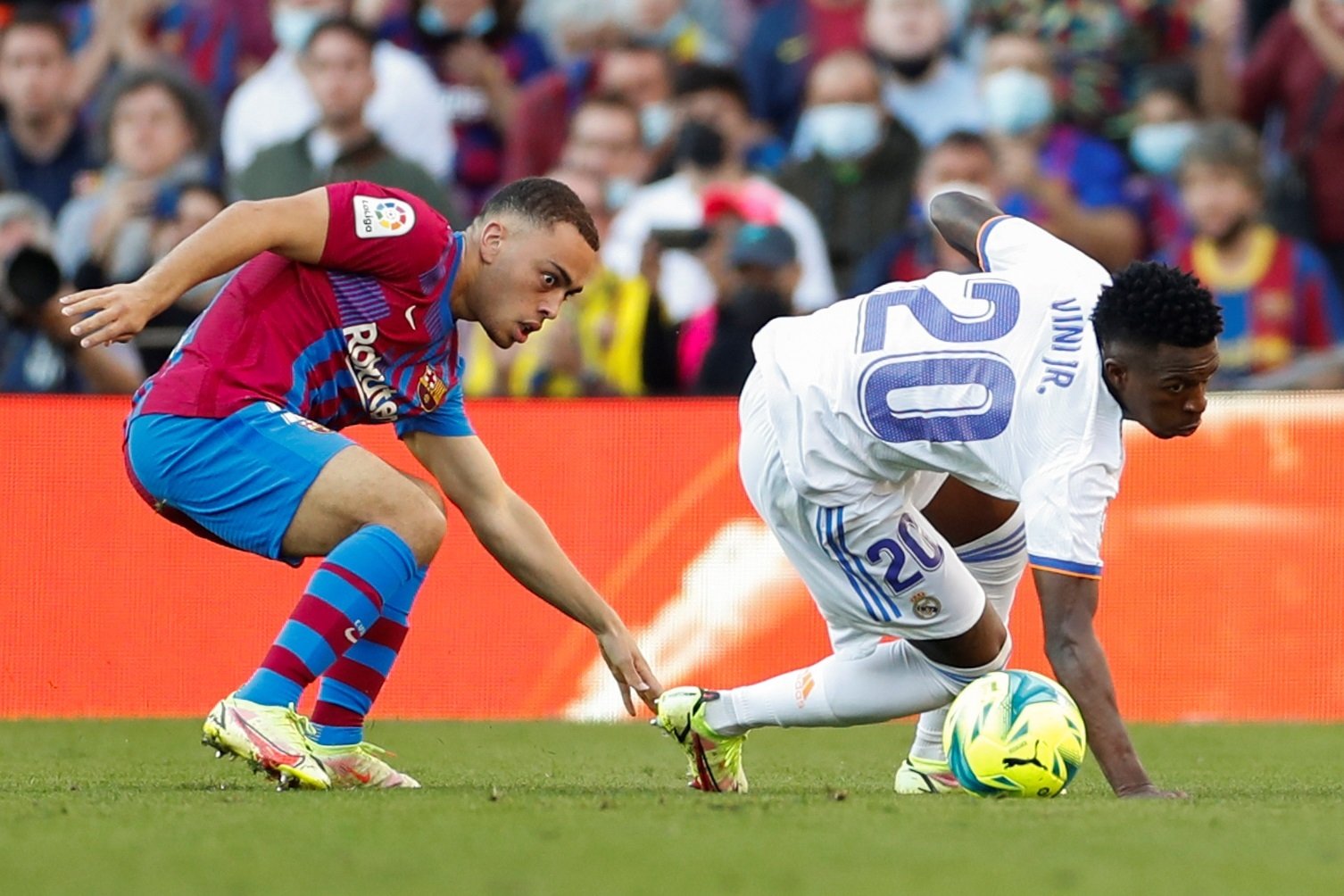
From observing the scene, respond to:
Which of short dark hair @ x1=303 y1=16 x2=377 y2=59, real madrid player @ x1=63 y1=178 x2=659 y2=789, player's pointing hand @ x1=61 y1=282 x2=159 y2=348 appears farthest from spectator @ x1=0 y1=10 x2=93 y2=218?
player's pointing hand @ x1=61 y1=282 x2=159 y2=348

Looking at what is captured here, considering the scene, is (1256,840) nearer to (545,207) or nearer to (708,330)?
(545,207)

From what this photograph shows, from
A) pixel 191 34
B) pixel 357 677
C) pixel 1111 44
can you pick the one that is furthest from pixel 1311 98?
pixel 357 677

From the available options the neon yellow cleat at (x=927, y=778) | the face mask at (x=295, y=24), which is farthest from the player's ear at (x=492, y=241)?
the face mask at (x=295, y=24)

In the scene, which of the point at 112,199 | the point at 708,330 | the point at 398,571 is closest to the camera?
the point at 398,571

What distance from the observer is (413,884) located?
3.83m

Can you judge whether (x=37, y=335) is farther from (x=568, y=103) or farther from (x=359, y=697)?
(x=359, y=697)

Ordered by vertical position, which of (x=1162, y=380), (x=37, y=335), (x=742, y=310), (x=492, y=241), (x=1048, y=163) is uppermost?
(x=492, y=241)

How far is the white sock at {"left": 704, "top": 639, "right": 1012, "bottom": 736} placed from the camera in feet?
19.3

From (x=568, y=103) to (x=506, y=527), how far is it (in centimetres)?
657

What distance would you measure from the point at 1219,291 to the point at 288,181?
5.21 m

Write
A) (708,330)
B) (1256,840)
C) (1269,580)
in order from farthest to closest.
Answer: (708,330), (1269,580), (1256,840)

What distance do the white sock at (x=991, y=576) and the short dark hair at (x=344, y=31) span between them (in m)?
6.39

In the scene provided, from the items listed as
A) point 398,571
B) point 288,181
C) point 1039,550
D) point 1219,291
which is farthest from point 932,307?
point 288,181

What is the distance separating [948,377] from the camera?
5316 millimetres
